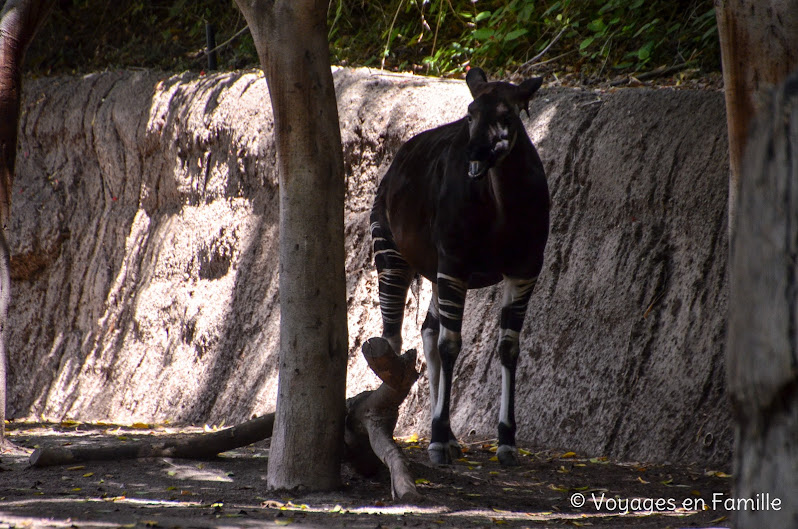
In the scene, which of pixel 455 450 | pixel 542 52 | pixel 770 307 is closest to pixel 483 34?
pixel 542 52

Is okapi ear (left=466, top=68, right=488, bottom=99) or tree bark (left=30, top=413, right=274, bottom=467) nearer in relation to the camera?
tree bark (left=30, top=413, right=274, bottom=467)

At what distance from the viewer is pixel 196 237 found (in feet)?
30.7

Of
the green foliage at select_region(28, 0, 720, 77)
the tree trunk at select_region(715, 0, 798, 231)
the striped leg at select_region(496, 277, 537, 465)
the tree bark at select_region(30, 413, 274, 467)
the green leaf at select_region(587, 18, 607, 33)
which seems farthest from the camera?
the green leaf at select_region(587, 18, 607, 33)

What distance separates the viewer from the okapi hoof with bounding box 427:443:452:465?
5176 millimetres

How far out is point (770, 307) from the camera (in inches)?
50.7

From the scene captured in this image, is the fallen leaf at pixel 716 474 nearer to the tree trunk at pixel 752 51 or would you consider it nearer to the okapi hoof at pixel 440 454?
the okapi hoof at pixel 440 454

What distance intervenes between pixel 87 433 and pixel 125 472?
2.97 metres

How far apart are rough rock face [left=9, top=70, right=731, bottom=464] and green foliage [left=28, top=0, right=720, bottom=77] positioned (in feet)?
3.63

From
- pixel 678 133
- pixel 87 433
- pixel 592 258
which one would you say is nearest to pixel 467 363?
pixel 592 258

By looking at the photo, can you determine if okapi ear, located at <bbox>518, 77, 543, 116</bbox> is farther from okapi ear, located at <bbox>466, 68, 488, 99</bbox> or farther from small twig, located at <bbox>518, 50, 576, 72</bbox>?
small twig, located at <bbox>518, 50, 576, 72</bbox>

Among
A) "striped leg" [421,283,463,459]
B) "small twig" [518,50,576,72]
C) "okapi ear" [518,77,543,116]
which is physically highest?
"small twig" [518,50,576,72]

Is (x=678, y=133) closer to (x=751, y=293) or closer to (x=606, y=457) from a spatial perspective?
(x=606, y=457)

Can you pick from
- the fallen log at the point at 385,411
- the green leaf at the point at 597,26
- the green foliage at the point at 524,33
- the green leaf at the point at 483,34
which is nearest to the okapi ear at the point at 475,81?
the fallen log at the point at 385,411

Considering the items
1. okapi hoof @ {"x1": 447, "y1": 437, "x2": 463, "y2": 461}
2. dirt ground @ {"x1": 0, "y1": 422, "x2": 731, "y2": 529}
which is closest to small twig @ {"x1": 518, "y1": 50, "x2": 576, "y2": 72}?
dirt ground @ {"x1": 0, "y1": 422, "x2": 731, "y2": 529}
